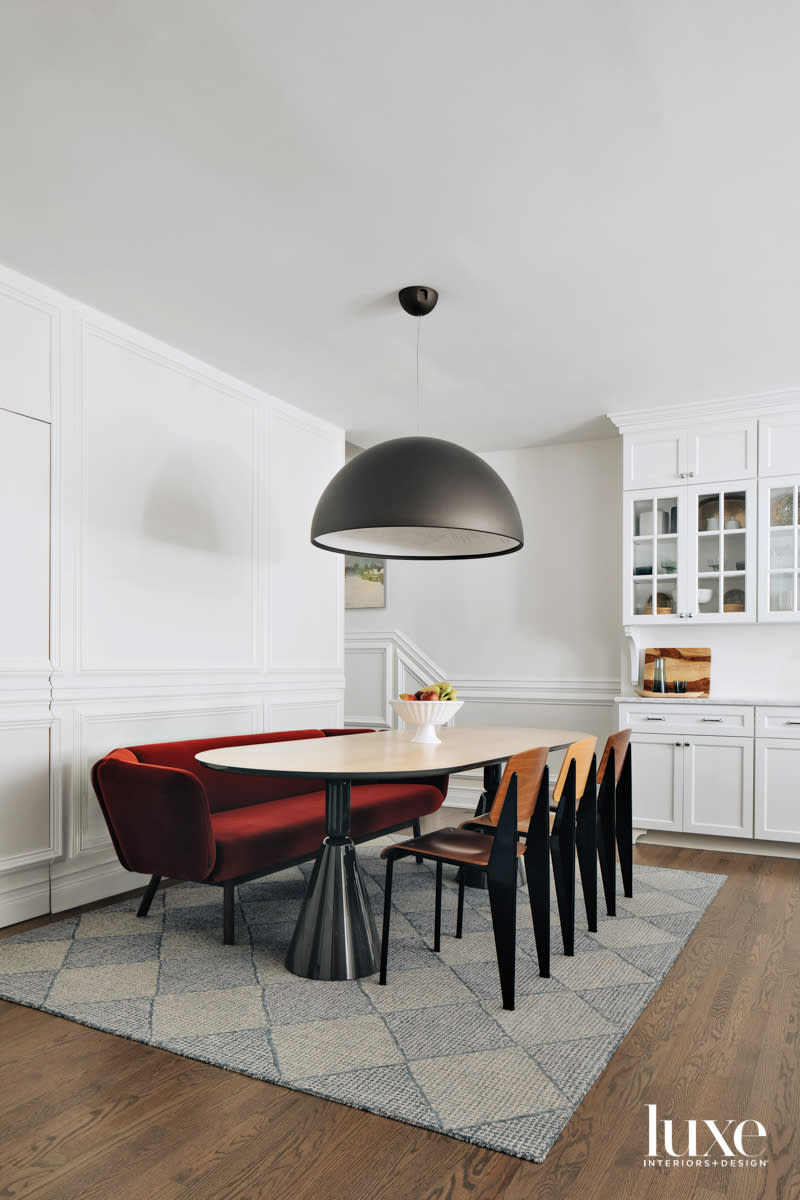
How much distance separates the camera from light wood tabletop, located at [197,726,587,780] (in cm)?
264

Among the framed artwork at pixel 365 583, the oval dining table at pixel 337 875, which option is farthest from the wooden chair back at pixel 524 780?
the framed artwork at pixel 365 583

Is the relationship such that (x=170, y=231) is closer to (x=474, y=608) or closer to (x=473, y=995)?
(x=473, y=995)

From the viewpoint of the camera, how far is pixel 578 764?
312 cm

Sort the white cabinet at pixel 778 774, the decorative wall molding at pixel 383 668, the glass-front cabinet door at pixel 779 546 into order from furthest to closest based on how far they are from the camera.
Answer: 1. the decorative wall molding at pixel 383 668
2. the glass-front cabinet door at pixel 779 546
3. the white cabinet at pixel 778 774

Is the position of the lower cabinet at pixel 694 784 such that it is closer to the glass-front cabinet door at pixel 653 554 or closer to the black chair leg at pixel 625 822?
the glass-front cabinet door at pixel 653 554

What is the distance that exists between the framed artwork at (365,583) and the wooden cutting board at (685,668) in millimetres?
2285

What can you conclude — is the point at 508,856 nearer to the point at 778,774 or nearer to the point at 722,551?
the point at 778,774

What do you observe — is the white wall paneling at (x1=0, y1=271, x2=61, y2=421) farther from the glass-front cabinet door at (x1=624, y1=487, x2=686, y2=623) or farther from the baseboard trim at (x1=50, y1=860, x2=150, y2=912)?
the glass-front cabinet door at (x1=624, y1=487, x2=686, y2=623)

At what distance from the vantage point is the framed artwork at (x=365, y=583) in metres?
6.81

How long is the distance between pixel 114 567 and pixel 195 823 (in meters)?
1.44

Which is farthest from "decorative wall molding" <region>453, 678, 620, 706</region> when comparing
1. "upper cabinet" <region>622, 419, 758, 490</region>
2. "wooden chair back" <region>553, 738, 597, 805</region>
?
"wooden chair back" <region>553, 738, 597, 805</region>

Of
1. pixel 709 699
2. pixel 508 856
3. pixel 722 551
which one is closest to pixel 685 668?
pixel 709 699

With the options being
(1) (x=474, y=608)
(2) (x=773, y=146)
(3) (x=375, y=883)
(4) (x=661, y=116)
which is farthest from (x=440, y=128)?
(1) (x=474, y=608)

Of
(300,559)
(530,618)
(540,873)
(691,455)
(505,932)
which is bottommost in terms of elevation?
(505,932)
